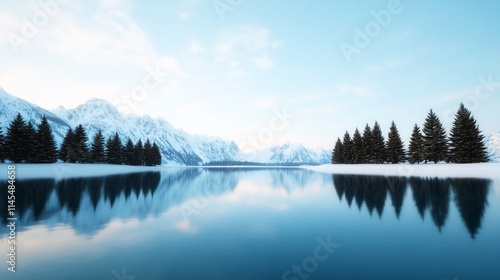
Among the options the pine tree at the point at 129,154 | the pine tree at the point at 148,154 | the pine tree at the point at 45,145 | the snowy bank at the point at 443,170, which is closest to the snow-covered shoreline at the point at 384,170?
the snowy bank at the point at 443,170

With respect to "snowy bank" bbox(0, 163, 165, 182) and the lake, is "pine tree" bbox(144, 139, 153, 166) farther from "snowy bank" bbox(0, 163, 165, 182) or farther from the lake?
the lake

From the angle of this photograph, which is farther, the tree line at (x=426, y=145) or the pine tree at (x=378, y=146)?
the pine tree at (x=378, y=146)

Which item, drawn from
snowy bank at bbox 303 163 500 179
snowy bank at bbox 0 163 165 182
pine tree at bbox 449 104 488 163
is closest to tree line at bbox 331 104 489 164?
pine tree at bbox 449 104 488 163

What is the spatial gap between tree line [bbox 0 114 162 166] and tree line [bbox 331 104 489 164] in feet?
278

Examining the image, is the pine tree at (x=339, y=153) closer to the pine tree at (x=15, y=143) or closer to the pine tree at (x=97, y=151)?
the pine tree at (x=97, y=151)

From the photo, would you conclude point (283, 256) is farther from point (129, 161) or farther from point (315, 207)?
point (129, 161)

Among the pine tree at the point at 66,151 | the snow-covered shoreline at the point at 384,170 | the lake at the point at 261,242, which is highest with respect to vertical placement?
the pine tree at the point at 66,151

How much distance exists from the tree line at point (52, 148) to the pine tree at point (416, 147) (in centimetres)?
9224

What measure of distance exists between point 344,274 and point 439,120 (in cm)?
6960

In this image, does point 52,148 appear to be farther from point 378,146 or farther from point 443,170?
point 443,170

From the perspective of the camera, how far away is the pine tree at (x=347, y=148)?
90.2m

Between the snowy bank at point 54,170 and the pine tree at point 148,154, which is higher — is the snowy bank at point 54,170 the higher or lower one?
the lower one

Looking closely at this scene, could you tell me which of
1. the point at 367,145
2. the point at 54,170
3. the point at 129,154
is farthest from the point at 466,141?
the point at 129,154

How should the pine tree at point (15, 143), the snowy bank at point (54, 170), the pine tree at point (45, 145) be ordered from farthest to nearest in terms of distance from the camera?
1. the pine tree at point (45, 145)
2. the pine tree at point (15, 143)
3. the snowy bank at point (54, 170)
